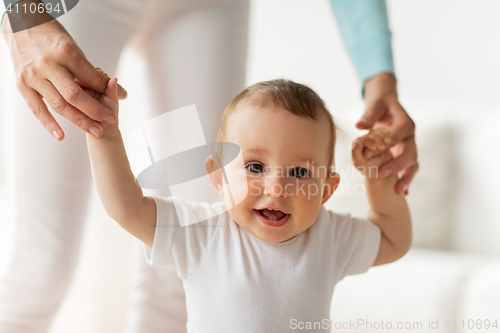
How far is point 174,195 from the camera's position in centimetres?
54

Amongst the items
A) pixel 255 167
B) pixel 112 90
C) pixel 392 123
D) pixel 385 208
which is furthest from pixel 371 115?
pixel 112 90

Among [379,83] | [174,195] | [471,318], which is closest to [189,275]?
[174,195]

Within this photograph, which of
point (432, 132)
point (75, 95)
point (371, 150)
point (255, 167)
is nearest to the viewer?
point (75, 95)

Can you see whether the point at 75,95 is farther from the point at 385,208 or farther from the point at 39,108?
the point at 385,208

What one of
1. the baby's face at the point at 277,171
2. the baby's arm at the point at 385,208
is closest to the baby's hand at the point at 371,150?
the baby's arm at the point at 385,208

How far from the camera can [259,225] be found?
50 cm

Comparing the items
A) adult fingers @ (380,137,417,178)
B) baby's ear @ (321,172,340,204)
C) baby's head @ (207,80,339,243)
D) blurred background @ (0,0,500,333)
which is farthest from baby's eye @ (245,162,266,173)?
blurred background @ (0,0,500,333)

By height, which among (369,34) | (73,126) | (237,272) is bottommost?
(237,272)

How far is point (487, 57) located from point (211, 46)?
82cm

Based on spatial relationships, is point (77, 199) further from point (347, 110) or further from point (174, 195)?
point (347, 110)

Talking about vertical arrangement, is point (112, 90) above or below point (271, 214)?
above

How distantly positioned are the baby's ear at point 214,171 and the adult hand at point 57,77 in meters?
0.15

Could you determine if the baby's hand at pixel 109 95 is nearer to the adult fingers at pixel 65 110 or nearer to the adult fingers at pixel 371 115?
the adult fingers at pixel 65 110

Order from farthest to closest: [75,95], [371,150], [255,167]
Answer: [371,150] → [255,167] → [75,95]
